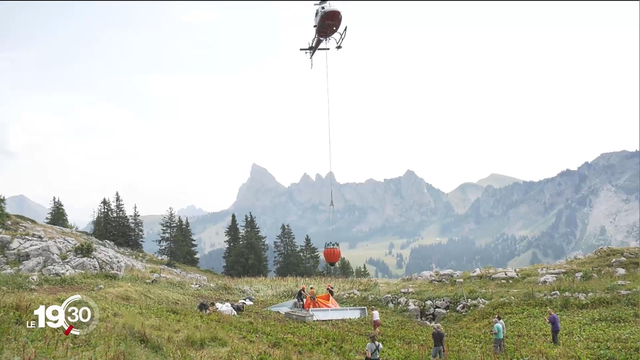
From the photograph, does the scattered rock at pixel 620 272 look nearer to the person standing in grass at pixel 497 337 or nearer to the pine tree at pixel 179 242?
the person standing in grass at pixel 497 337

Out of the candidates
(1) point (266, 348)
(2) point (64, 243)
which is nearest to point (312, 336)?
(1) point (266, 348)

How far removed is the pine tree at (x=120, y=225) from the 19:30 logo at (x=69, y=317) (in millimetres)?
78087

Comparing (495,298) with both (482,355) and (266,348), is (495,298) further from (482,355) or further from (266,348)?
(266,348)

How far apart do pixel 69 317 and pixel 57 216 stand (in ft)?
280

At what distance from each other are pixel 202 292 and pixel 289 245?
52.8m

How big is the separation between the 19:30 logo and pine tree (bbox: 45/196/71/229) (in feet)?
265

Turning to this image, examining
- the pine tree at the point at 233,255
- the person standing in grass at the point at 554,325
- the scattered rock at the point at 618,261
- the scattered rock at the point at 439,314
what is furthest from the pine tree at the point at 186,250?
the person standing in grass at the point at 554,325

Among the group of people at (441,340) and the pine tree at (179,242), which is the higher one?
the pine tree at (179,242)

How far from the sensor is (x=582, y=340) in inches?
782

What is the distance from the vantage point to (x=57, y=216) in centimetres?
8712

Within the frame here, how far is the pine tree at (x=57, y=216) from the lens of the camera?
8619cm

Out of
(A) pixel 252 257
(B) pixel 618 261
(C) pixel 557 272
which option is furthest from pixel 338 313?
(A) pixel 252 257

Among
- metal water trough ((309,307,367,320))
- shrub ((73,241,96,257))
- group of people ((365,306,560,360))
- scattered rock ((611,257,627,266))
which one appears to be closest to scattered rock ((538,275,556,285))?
scattered rock ((611,257,627,266))

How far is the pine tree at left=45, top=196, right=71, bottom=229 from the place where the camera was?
86.2m
